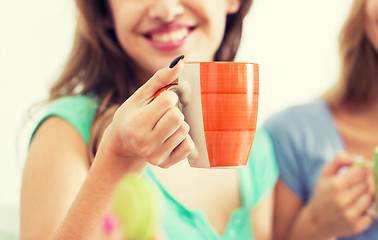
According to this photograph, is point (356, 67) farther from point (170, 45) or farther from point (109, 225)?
point (109, 225)

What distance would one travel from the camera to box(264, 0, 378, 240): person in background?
1105 millimetres

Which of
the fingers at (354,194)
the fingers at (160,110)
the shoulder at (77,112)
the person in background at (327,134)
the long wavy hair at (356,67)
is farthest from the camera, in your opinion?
the long wavy hair at (356,67)

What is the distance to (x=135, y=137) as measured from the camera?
0.44 m

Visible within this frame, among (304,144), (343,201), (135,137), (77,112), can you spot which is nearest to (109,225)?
(135,137)

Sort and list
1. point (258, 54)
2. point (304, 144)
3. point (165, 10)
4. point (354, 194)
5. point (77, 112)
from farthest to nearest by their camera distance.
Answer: point (258, 54) < point (304, 144) < point (354, 194) < point (77, 112) < point (165, 10)

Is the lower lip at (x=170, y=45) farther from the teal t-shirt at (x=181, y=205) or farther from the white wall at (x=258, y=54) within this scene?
the white wall at (x=258, y=54)

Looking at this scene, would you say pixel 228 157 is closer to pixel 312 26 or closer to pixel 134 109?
pixel 134 109

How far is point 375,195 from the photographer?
0.95m

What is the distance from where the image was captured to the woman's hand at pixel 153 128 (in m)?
0.43

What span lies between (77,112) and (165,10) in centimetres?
28

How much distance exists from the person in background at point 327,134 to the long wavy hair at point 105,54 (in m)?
0.39

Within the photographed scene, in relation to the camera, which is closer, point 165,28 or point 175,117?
point 175,117

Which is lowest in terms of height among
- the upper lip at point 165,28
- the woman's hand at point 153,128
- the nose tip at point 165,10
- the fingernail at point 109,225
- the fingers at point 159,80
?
the fingernail at point 109,225

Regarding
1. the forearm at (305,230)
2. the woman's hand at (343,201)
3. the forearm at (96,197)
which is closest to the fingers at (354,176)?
the woman's hand at (343,201)
